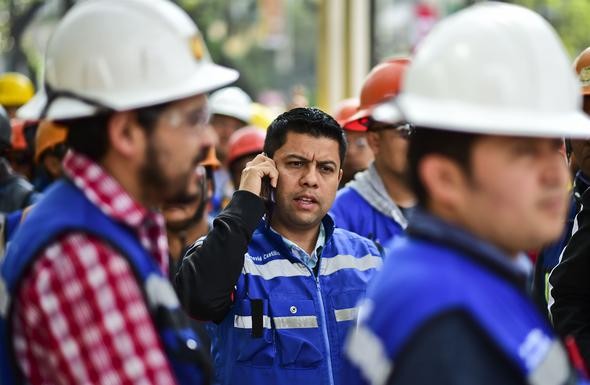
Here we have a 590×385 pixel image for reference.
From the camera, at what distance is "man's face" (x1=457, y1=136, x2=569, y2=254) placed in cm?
155

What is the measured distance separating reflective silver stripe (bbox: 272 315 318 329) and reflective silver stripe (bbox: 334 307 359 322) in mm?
74

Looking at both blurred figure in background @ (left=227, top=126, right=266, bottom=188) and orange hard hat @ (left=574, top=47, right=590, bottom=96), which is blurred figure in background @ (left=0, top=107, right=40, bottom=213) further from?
orange hard hat @ (left=574, top=47, right=590, bottom=96)

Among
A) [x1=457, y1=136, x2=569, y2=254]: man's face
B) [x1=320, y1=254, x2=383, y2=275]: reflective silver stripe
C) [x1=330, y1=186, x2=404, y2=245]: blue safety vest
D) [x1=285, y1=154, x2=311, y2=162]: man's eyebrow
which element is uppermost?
[x1=457, y1=136, x2=569, y2=254]: man's face

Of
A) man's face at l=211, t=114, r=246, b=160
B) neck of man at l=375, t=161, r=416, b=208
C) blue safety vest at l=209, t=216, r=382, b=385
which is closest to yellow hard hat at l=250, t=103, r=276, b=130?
man's face at l=211, t=114, r=246, b=160

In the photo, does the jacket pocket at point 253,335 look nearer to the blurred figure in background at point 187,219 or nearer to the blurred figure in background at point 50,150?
the blurred figure in background at point 187,219

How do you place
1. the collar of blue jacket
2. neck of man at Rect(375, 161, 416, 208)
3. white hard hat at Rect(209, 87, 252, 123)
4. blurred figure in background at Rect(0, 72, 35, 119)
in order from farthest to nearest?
blurred figure in background at Rect(0, 72, 35, 119)
white hard hat at Rect(209, 87, 252, 123)
neck of man at Rect(375, 161, 416, 208)
the collar of blue jacket

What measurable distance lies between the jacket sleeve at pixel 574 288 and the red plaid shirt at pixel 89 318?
1369 mm

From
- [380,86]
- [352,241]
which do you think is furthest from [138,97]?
[380,86]

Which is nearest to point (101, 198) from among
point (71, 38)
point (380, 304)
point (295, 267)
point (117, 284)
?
point (117, 284)

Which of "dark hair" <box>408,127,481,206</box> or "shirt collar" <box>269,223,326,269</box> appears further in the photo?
"shirt collar" <box>269,223,326,269</box>

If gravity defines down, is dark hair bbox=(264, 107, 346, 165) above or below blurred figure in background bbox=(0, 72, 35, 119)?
above

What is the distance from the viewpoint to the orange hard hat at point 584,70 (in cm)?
327

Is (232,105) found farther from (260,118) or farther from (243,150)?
(243,150)

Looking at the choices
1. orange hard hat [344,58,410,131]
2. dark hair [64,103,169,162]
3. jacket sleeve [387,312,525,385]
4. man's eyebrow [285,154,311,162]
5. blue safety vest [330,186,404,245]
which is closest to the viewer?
jacket sleeve [387,312,525,385]
